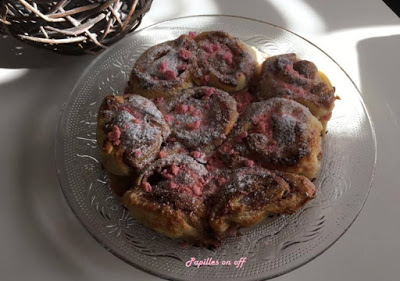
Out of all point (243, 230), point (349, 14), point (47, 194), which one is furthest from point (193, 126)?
point (349, 14)

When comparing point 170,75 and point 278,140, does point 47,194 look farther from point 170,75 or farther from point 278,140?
point 278,140

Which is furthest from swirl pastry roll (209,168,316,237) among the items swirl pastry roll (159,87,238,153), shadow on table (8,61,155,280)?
shadow on table (8,61,155,280)

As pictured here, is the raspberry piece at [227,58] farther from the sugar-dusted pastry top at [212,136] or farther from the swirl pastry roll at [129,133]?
the swirl pastry roll at [129,133]

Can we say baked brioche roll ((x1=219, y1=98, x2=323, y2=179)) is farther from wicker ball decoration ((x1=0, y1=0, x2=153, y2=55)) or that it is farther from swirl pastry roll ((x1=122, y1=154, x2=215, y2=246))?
wicker ball decoration ((x1=0, y1=0, x2=153, y2=55))

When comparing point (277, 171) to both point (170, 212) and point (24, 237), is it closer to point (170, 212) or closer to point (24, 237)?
point (170, 212)

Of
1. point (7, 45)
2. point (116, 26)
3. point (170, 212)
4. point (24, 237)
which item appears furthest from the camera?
point (7, 45)

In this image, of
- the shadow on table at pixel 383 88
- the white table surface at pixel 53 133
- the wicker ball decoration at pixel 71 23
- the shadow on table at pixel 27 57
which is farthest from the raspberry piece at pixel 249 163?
the shadow on table at pixel 27 57

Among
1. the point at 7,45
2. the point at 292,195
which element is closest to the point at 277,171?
the point at 292,195
